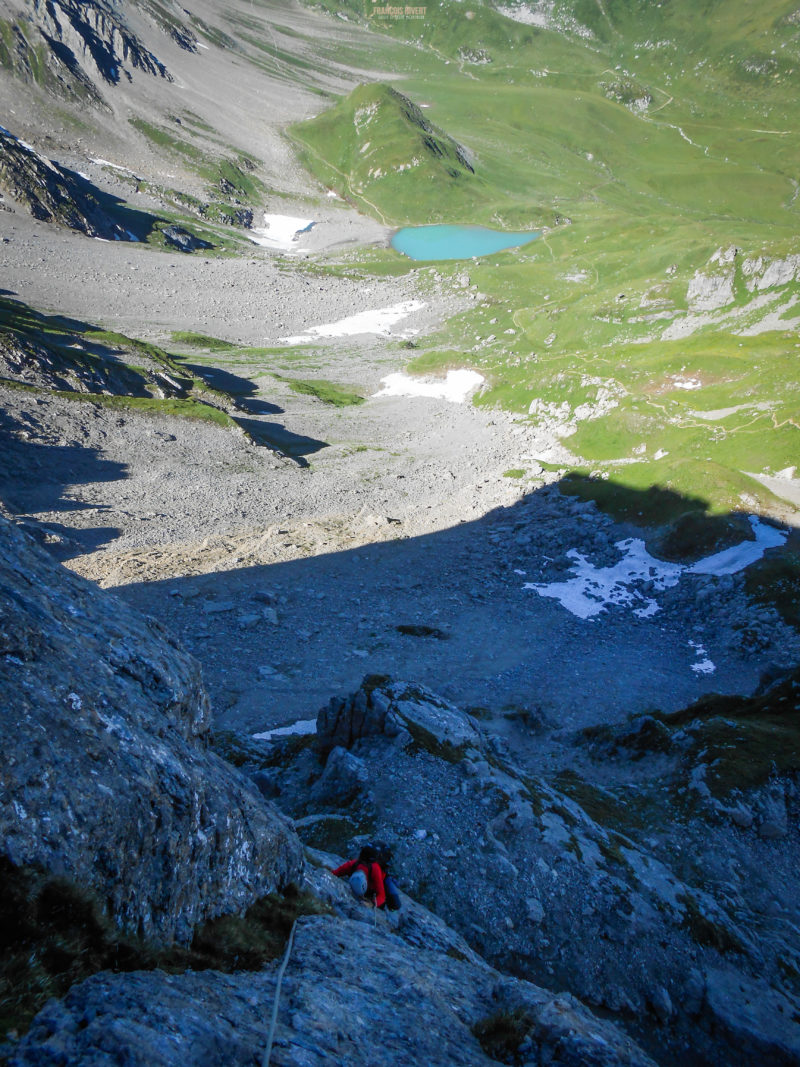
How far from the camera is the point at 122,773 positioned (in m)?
8.88

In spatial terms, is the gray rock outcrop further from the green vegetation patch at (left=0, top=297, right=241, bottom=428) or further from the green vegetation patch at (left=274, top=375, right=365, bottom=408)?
the green vegetation patch at (left=274, top=375, right=365, bottom=408)

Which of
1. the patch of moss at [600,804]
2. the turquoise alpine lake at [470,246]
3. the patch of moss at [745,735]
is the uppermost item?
the turquoise alpine lake at [470,246]

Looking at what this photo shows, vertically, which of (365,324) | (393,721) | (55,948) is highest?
(55,948)

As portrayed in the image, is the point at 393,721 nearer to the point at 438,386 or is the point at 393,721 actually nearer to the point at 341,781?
the point at 341,781

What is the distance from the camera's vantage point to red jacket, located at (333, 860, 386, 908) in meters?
13.9

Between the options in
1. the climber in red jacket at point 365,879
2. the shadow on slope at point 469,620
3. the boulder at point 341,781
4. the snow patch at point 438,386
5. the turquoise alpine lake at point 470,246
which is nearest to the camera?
the climber in red jacket at point 365,879

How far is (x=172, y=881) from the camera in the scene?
901 cm

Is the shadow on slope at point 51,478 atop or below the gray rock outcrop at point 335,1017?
below

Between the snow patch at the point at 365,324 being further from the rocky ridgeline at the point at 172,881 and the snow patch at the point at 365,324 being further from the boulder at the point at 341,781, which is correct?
the rocky ridgeline at the point at 172,881

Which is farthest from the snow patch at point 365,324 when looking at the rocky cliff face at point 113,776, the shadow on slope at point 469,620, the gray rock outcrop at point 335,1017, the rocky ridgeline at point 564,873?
the gray rock outcrop at point 335,1017

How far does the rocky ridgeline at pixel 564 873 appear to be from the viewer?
16.0 metres

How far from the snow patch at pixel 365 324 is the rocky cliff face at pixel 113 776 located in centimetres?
11937

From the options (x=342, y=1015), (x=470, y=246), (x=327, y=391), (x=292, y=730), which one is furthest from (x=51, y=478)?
(x=470, y=246)

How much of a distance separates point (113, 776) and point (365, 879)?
7.97m
